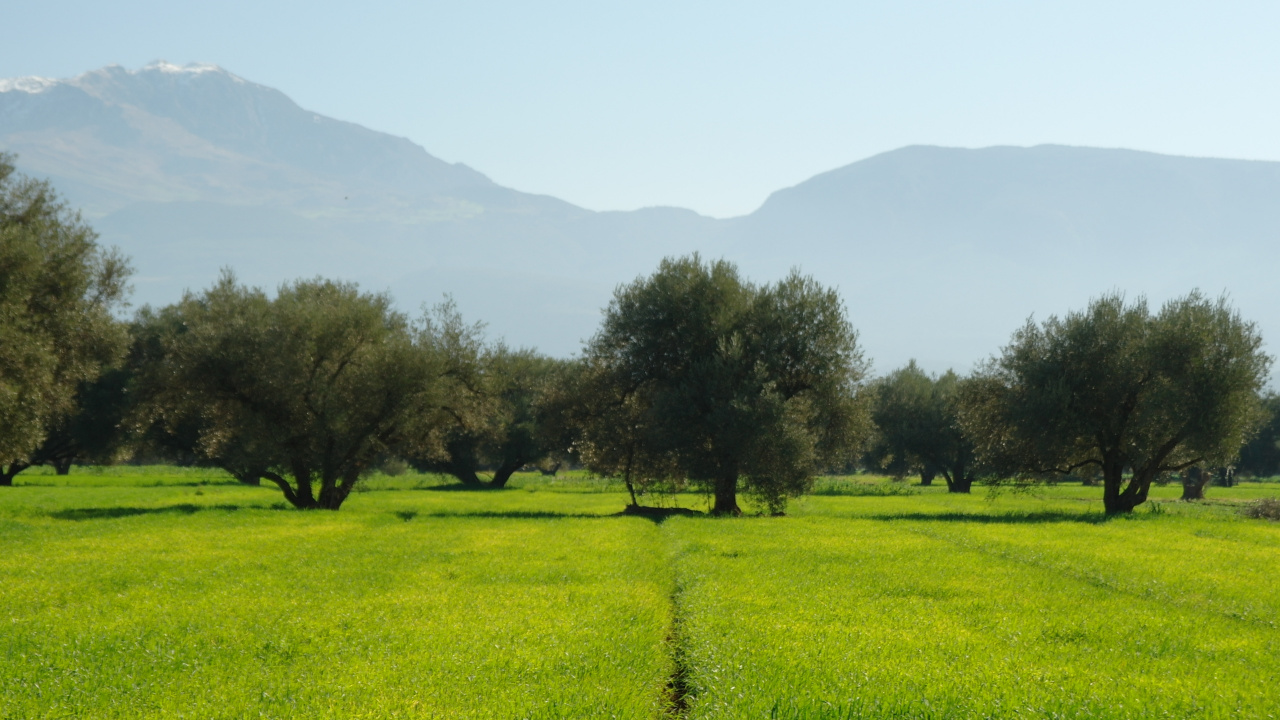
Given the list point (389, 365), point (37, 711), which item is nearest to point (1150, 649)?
point (37, 711)

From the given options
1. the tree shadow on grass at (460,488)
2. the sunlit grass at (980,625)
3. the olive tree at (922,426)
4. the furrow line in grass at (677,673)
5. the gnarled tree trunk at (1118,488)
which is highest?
the olive tree at (922,426)

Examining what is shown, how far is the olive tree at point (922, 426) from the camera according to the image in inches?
2972

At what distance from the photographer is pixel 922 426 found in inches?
3044

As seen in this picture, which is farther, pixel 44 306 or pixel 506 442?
pixel 506 442

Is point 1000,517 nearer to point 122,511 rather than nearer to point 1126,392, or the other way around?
point 1126,392

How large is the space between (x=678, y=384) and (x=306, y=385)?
1774 centimetres

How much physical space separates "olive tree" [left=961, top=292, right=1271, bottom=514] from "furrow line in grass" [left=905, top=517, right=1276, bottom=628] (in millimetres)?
15230

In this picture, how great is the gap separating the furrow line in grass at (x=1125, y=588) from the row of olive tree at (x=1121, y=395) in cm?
1516

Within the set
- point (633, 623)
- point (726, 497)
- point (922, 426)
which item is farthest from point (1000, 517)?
point (922, 426)

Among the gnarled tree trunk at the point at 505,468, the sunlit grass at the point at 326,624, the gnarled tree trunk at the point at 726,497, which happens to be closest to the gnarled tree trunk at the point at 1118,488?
the gnarled tree trunk at the point at 726,497

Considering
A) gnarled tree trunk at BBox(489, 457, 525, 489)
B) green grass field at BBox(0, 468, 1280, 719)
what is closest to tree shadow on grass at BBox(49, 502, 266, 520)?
green grass field at BBox(0, 468, 1280, 719)

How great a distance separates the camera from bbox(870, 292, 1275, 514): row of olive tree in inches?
1505

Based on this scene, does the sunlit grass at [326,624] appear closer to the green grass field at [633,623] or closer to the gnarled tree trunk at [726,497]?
the green grass field at [633,623]

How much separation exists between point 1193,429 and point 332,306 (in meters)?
40.4
